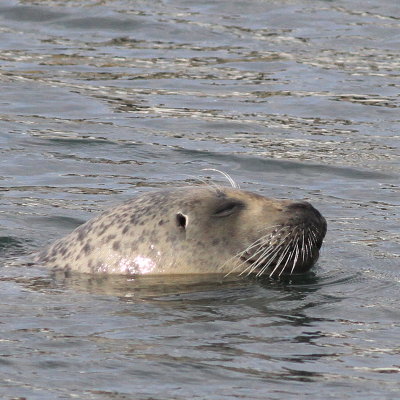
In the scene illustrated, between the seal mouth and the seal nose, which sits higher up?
the seal nose

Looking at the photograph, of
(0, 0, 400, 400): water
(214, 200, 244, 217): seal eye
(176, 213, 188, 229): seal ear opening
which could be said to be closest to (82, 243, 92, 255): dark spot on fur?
(0, 0, 400, 400): water

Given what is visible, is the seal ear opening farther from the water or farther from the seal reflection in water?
the water

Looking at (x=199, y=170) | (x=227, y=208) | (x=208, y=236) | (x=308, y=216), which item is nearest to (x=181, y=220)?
(x=208, y=236)

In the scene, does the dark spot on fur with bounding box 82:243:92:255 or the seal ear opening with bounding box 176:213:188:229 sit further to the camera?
the dark spot on fur with bounding box 82:243:92:255

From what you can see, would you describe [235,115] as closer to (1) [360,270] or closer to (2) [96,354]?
(1) [360,270]

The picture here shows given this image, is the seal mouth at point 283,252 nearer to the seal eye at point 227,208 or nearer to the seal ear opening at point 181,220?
the seal eye at point 227,208

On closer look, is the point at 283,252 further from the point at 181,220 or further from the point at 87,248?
the point at 87,248

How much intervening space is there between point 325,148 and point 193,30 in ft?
17.9

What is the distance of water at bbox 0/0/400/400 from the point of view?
7.80 meters

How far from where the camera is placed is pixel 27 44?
19.2 metres

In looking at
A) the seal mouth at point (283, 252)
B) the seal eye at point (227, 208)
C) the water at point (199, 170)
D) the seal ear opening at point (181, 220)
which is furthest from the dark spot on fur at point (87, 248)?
the seal mouth at point (283, 252)

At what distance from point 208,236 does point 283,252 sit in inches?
21.0

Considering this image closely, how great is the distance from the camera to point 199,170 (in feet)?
45.4

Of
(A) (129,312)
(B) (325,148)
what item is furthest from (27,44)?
(A) (129,312)
